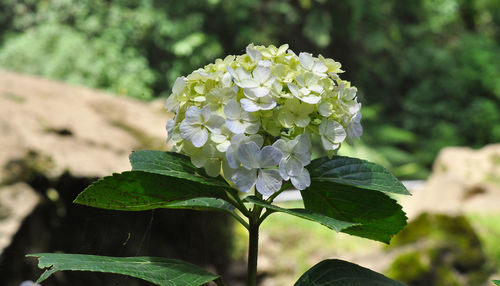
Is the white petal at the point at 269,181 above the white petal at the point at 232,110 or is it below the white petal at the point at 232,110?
below

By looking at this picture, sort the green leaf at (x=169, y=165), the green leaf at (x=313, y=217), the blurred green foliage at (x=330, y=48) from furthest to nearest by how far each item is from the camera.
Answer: the blurred green foliage at (x=330, y=48), the green leaf at (x=169, y=165), the green leaf at (x=313, y=217)

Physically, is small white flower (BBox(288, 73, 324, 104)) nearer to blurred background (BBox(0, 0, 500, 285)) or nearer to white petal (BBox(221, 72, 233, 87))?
white petal (BBox(221, 72, 233, 87))

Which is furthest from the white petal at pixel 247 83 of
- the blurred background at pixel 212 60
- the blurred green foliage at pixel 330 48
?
the blurred green foliage at pixel 330 48

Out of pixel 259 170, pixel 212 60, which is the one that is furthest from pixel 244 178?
pixel 212 60

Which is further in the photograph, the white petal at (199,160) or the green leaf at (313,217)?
the white petal at (199,160)

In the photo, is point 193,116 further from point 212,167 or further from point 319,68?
point 319,68

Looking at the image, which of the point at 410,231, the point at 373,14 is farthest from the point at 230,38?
the point at 410,231

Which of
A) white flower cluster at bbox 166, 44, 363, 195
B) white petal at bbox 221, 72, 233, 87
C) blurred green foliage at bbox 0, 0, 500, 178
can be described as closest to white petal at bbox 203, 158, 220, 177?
white flower cluster at bbox 166, 44, 363, 195

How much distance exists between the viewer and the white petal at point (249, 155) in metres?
0.59

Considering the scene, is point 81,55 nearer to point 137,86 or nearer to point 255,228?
point 137,86

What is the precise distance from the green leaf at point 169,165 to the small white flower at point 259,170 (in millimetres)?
28

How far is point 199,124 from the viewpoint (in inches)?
25.1

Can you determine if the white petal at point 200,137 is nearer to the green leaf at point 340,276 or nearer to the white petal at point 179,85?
the white petal at point 179,85

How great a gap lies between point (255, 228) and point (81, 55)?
839 cm
